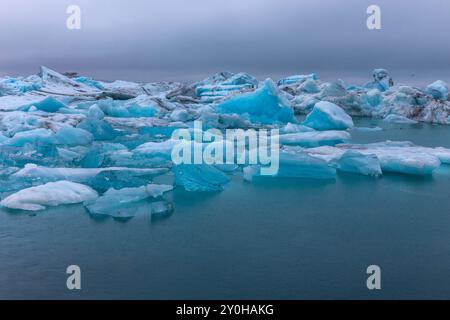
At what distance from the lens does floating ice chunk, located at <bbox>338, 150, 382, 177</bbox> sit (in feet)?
27.7

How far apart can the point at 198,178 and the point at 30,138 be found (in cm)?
510

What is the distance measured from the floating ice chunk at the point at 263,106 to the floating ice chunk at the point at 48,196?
432 inches

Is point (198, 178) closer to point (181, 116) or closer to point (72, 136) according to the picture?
point (72, 136)

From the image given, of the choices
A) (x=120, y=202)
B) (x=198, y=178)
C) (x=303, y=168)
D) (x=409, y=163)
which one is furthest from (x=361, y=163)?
(x=120, y=202)

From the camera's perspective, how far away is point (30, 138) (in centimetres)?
1060

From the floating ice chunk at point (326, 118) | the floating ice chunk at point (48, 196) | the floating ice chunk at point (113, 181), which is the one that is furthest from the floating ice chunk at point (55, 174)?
the floating ice chunk at point (326, 118)

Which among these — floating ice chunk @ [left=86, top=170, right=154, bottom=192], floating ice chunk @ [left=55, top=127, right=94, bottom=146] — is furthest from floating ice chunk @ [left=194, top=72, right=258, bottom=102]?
floating ice chunk @ [left=86, top=170, right=154, bottom=192]

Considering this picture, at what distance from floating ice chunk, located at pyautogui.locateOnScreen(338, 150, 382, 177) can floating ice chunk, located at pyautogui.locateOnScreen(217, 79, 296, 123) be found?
8.11m

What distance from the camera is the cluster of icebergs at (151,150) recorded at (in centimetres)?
648

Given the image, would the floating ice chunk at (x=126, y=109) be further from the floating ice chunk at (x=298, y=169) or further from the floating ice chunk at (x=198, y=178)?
the floating ice chunk at (x=198, y=178)

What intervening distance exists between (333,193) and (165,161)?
11.2 feet

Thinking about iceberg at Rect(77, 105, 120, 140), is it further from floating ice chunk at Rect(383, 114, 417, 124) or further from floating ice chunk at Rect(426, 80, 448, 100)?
floating ice chunk at Rect(426, 80, 448, 100)

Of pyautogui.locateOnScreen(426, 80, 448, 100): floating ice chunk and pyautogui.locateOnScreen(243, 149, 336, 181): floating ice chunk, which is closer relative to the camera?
pyautogui.locateOnScreen(243, 149, 336, 181): floating ice chunk

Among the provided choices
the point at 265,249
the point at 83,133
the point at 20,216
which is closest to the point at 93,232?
the point at 20,216
